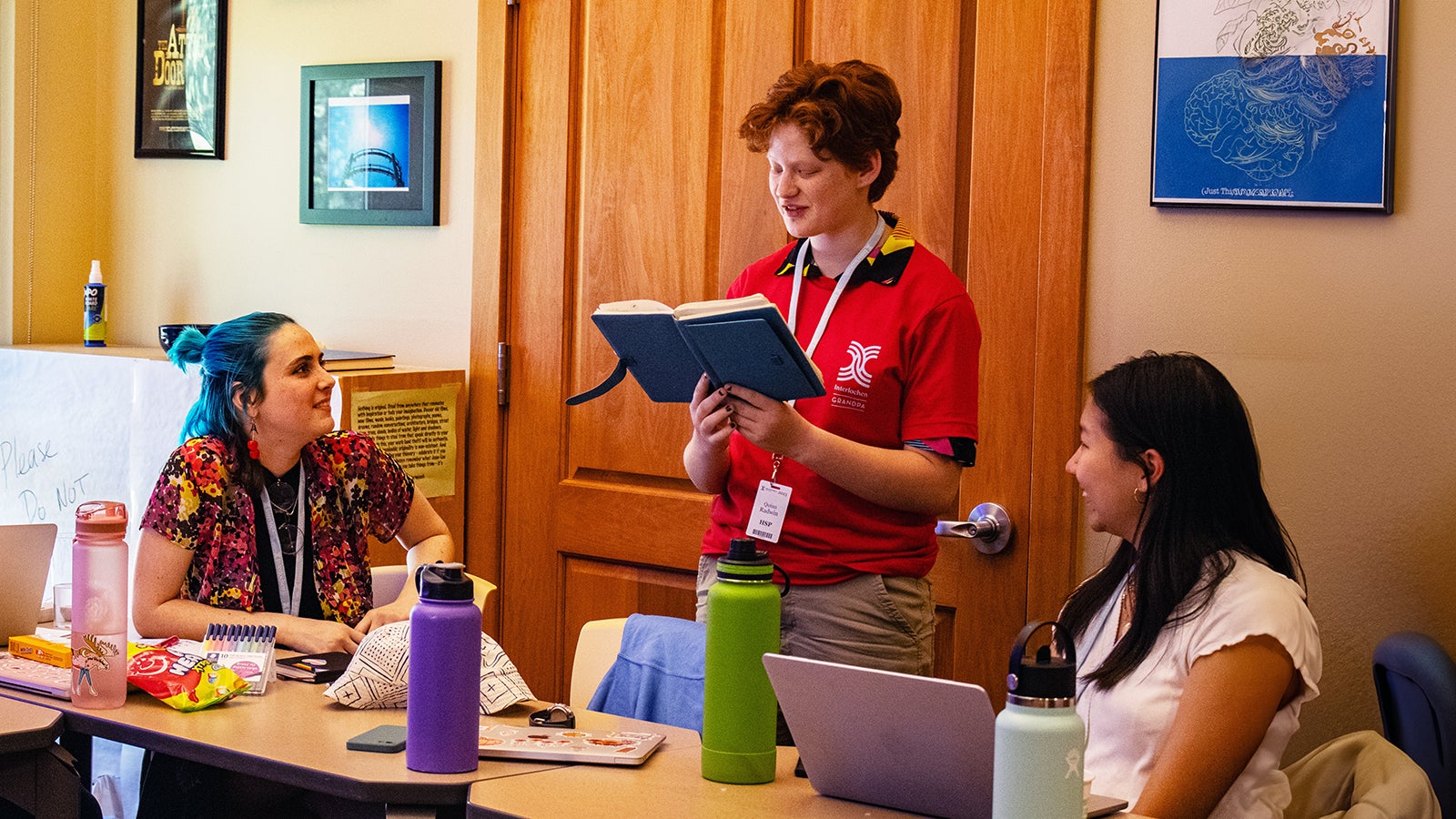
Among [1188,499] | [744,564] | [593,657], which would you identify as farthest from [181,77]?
[1188,499]

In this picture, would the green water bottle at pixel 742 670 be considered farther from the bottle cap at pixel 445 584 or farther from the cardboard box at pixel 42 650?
the cardboard box at pixel 42 650

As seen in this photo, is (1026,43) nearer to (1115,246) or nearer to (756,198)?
(1115,246)

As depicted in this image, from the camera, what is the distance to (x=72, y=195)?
3.89 m

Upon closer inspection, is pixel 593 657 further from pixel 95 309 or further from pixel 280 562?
pixel 95 309

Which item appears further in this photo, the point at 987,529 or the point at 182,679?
the point at 987,529

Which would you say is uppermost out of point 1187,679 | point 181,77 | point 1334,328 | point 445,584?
point 181,77

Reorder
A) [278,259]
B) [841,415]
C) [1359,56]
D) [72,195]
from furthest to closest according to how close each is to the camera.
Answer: [72,195] → [278,259] → [1359,56] → [841,415]

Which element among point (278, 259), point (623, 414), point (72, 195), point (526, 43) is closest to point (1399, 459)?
point (623, 414)

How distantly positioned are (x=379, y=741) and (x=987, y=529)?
4.25ft

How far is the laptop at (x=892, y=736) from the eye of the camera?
1.37m

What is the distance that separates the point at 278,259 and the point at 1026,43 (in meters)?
1.99

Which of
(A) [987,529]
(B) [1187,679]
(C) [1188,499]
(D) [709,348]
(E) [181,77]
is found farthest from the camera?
(E) [181,77]

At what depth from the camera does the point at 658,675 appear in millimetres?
2006

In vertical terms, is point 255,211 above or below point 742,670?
above
